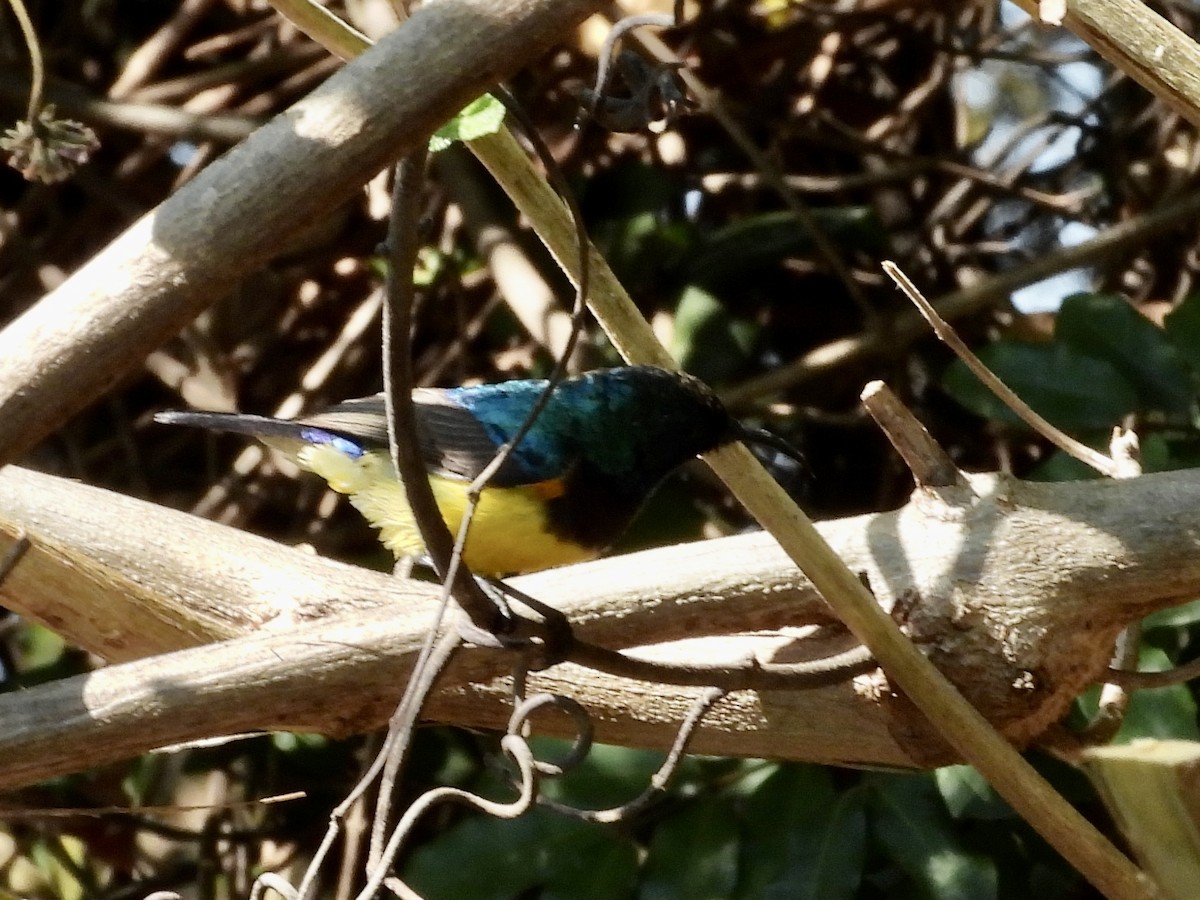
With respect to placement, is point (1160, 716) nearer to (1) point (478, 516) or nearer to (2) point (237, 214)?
(1) point (478, 516)

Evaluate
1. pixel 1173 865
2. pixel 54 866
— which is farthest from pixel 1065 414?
pixel 54 866

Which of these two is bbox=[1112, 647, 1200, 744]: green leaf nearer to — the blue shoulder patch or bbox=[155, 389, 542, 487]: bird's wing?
bbox=[155, 389, 542, 487]: bird's wing

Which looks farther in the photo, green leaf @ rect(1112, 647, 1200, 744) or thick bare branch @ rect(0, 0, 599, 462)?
green leaf @ rect(1112, 647, 1200, 744)

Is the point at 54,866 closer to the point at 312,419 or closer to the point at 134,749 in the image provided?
the point at 312,419

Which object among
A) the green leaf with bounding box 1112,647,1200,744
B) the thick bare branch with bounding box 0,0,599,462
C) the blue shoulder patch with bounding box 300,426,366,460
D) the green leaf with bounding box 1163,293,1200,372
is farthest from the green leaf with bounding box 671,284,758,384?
the thick bare branch with bounding box 0,0,599,462

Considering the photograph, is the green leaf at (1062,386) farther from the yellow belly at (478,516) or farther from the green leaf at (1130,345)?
the yellow belly at (478,516)

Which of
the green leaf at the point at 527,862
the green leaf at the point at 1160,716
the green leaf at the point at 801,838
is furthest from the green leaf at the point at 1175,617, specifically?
the green leaf at the point at 527,862
